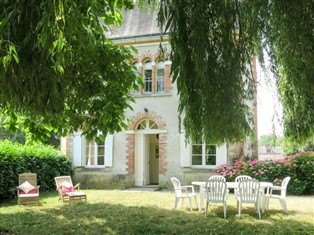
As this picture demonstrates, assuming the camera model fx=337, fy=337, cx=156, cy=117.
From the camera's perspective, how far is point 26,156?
497 inches

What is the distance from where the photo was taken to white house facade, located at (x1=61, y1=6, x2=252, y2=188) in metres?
14.2

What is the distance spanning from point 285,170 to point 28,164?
31.1 ft

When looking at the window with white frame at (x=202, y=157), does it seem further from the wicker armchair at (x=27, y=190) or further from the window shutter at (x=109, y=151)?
the wicker armchair at (x=27, y=190)

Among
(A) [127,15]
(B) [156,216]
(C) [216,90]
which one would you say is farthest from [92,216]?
(A) [127,15]

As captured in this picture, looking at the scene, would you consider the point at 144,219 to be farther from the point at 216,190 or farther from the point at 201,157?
the point at 201,157

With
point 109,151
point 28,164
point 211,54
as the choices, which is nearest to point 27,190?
point 28,164

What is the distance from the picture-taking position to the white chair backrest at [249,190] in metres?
8.01

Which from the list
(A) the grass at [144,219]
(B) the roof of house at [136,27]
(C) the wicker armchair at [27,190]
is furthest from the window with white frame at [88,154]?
(B) the roof of house at [136,27]

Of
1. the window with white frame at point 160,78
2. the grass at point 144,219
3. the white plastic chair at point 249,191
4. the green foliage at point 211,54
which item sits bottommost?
the grass at point 144,219

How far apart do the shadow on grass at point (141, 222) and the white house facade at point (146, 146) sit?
15.7ft

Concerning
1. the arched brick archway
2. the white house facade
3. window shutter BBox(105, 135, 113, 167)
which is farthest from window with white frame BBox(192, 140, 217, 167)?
window shutter BBox(105, 135, 113, 167)

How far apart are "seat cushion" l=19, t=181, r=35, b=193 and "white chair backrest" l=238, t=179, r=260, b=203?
21.5ft

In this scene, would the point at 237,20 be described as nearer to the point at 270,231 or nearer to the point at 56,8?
the point at 56,8

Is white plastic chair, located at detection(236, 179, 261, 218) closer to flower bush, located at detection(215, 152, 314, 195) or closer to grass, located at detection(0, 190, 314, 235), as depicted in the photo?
grass, located at detection(0, 190, 314, 235)
